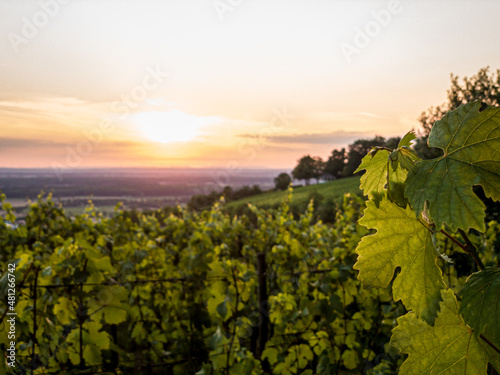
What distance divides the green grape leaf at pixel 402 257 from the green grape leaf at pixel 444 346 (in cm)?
7

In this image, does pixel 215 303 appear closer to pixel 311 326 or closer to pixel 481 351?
pixel 311 326

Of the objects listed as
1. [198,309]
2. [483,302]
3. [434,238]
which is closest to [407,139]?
[434,238]

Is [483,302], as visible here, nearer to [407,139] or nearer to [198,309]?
[407,139]

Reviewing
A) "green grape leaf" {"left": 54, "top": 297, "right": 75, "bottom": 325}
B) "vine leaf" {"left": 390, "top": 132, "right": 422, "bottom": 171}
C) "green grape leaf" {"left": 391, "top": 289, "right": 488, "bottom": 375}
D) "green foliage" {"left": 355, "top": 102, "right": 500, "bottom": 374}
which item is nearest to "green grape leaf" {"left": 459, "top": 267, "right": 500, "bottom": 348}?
"green foliage" {"left": 355, "top": 102, "right": 500, "bottom": 374}

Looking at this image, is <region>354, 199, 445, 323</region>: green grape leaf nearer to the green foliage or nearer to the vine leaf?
the green foliage

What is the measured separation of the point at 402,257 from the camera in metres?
0.92

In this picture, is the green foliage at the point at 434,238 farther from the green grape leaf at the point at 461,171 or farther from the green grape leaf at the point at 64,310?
the green grape leaf at the point at 64,310

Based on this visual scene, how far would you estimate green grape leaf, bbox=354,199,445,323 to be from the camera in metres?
0.90

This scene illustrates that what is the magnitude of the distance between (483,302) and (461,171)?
247 mm

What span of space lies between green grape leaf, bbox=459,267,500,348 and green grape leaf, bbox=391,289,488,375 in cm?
13

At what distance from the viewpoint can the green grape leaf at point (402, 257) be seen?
Answer: 0.90 metres

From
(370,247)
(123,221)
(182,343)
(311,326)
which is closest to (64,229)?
(123,221)

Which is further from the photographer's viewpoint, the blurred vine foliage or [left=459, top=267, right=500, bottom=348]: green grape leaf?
the blurred vine foliage

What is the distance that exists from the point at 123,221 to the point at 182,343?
8.02 feet
